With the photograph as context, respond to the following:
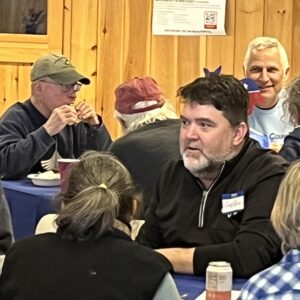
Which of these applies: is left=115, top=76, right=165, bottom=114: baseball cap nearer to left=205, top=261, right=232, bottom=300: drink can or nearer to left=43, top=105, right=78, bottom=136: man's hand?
left=43, top=105, right=78, bottom=136: man's hand

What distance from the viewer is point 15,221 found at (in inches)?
137

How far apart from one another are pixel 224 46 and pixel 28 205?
269cm

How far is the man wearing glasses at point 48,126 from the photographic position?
151 inches

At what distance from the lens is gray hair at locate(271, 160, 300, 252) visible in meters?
1.72

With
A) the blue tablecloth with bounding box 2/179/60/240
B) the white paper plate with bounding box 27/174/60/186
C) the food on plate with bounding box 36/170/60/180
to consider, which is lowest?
the blue tablecloth with bounding box 2/179/60/240

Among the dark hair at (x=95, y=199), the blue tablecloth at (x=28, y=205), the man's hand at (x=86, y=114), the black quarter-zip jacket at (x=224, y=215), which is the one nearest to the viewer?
the dark hair at (x=95, y=199)

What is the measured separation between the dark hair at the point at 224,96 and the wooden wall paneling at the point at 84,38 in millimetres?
3100

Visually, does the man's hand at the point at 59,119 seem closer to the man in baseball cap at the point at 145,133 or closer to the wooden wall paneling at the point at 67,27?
the man in baseball cap at the point at 145,133

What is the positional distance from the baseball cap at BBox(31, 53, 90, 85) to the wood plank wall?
1065 millimetres

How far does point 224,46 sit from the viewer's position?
18.5ft

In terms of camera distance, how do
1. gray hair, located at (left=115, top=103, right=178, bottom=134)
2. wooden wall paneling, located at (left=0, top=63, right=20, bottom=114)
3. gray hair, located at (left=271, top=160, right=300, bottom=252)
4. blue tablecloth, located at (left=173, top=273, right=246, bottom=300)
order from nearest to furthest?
gray hair, located at (left=271, top=160, right=300, bottom=252) → blue tablecloth, located at (left=173, top=273, right=246, bottom=300) → gray hair, located at (left=115, top=103, right=178, bottom=134) → wooden wall paneling, located at (left=0, top=63, right=20, bottom=114)

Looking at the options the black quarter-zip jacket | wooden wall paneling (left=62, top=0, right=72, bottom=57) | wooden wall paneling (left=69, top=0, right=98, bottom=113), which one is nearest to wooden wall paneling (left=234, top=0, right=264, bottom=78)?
wooden wall paneling (left=69, top=0, right=98, bottom=113)

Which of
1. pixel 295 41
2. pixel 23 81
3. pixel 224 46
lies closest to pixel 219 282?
pixel 23 81

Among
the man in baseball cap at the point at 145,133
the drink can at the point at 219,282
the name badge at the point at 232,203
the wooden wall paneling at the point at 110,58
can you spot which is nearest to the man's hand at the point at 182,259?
the name badge at the point at 232,203
